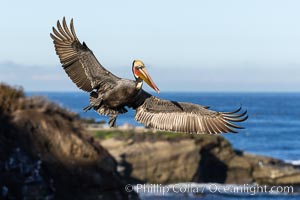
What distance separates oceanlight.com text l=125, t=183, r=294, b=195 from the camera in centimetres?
3722

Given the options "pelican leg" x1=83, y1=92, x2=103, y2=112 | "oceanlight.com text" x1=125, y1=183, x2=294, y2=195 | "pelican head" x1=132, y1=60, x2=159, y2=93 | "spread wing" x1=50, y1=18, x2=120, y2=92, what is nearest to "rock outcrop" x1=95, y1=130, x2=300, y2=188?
"oceanlight.com text" x1=125, y1=183, x2=294, y2=195

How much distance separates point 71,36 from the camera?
15562 millimetres

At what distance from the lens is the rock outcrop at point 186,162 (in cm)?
3853

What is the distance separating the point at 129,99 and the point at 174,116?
1.11 meters

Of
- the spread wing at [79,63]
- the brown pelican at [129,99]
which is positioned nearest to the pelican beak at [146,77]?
the brown pelican at [129,99]

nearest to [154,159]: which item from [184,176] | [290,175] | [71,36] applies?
[184,176]

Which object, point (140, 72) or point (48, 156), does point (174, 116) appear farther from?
point (48, 156)

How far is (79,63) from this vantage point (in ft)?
50.0

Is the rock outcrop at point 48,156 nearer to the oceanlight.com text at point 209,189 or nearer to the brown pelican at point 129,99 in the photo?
the brown pelican at point 129,99

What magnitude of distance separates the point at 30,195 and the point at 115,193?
3.63 meters

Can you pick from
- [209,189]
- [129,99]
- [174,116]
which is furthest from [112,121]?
[209,189]

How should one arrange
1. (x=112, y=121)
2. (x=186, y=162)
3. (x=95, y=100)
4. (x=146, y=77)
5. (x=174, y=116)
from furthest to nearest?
(x=186, y=162) → (x=174, y=116) → (x=95, y=100) → (x=112, y=121) → (x=146, y=77)

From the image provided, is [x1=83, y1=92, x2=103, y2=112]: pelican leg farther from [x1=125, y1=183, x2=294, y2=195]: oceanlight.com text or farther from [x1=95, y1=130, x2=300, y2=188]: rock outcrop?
[x1=95, y1=130, x2=300, y2=188]: rock outcrop

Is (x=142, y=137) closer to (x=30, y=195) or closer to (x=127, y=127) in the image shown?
(x=127, y=127)
